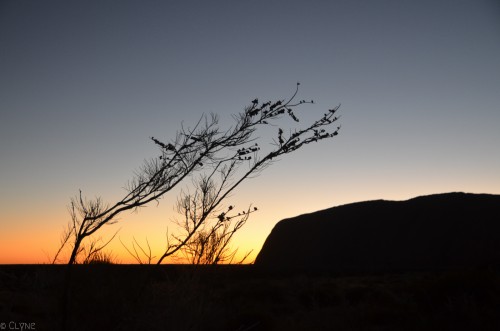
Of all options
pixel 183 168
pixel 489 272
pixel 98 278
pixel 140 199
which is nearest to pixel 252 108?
pixel 183 168

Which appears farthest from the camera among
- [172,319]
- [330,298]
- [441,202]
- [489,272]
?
[441,202]

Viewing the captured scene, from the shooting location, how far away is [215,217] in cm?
632

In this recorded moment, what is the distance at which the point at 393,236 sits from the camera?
65.2 metres

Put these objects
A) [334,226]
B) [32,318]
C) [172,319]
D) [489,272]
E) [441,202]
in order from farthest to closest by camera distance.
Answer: [334,226]
[441,202]
[489,272]
[32,318]
[172,319]

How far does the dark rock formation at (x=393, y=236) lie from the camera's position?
56219 mm

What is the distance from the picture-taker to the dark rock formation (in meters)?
56.2

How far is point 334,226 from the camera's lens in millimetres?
74188

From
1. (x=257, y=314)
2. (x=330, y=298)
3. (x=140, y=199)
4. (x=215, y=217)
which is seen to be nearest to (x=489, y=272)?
(x=330, y=298)

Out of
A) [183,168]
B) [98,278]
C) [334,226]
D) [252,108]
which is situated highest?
[334,226]

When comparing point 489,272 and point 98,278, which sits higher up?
point 98,278

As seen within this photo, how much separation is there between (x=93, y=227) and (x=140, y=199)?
78 centimetres

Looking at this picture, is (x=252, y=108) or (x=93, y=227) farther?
(x=252, y=108)

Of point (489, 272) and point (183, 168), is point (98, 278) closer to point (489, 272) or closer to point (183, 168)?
point (183, 168)

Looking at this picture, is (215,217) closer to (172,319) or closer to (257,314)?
(172,319)
